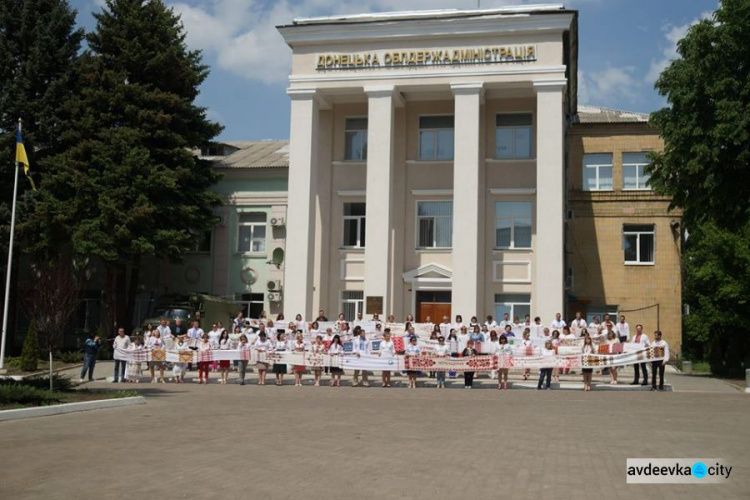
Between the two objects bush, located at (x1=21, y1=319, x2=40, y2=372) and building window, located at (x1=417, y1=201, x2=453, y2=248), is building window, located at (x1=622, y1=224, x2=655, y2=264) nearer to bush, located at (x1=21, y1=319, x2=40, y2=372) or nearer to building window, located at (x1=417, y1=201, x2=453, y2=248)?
building window, located at (x1=417, y1=201, x2=453, y2=248)

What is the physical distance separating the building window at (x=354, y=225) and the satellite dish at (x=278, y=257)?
4.34 metres

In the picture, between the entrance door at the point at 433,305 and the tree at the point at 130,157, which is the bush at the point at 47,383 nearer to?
the tree at the point at 130,157

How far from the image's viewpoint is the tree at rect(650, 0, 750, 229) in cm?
2586

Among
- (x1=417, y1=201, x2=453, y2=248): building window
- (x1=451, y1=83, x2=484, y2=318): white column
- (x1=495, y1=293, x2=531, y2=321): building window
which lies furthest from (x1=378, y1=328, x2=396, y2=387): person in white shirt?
(x1=417, y1=201, x2=453, y2=248): building window

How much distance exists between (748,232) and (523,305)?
38.9ft

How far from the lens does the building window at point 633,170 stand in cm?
3916

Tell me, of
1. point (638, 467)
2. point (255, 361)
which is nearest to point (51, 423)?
point (638, 467)

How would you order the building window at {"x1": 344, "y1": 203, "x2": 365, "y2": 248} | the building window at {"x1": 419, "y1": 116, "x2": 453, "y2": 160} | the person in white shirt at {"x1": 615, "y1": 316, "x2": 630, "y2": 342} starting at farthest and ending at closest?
the building window at {"x1": 344, "y1": 203, "x2": 365, "y2": 248} < the building window at {"x1": 419, "y1": 116, "x2": 453, "y2": 160} < the person in white shirt at {"x1": 615, "y1": 316, "x2": 630, "y2": 342}

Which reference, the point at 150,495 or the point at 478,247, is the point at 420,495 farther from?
the point at 478,247

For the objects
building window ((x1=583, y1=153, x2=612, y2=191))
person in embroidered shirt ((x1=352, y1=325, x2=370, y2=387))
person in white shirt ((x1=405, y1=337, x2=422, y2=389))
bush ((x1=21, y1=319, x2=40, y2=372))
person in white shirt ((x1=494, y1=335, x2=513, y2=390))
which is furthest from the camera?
building window ((x1=583, y1=153, x2=612, y2=191))

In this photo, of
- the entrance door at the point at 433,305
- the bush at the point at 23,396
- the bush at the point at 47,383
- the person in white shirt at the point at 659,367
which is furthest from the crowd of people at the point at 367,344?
the bush at the point at 23,396

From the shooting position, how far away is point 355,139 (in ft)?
123

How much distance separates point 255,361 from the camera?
25516mm

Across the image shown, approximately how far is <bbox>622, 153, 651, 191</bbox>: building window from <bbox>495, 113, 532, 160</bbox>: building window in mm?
6391
